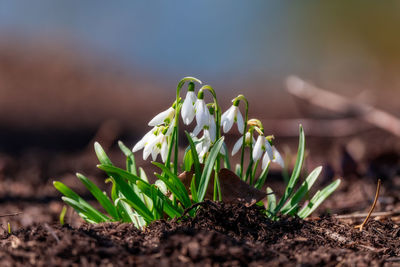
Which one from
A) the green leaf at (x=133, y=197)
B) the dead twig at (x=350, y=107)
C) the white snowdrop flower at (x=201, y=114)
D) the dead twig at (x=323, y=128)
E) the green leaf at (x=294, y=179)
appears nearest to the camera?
the white snowdrop flower at (x=201, y=114)

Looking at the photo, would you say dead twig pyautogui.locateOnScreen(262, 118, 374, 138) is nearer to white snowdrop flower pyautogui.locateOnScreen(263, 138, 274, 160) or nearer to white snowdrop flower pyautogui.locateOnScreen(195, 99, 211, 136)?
white snowdrop flower pyautogui.locateOnScreen(263, 138, 274, 160)

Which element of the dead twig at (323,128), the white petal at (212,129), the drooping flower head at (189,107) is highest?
the drooping flower head at (189,107)

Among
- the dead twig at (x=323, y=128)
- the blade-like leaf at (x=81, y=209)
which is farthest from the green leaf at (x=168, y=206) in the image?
the dead twig at (x=323, y=128)

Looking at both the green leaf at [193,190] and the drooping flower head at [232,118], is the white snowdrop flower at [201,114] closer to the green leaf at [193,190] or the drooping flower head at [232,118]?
the drooping flower head at [232,118]

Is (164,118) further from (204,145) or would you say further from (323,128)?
(323,128)

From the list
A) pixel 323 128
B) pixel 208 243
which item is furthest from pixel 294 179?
pixel 323 128

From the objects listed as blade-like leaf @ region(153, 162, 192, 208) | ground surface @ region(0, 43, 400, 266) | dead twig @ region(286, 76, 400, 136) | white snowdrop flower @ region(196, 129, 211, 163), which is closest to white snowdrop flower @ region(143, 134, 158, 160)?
blade-like leaf @ region(153, 162, 192, 208)
